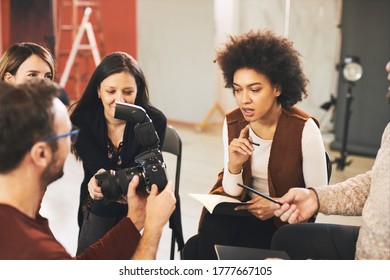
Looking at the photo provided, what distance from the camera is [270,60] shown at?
1.67m

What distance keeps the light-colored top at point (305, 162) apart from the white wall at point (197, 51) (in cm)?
224

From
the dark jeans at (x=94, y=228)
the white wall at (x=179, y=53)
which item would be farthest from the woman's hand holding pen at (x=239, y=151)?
the white wall at (x=179, y=53)

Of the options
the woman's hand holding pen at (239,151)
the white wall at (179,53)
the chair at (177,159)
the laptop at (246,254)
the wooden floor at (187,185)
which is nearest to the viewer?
the laptop at (246,254)

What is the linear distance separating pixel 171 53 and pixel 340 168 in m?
2.46

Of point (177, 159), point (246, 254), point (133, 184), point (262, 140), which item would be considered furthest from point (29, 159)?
point (177, 159)

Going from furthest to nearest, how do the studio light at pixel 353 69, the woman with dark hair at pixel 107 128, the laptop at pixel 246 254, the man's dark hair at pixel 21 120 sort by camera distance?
the studio light at pixel 353 69, the woman with dark hair at pixel 107 128, the laptop at pixel 246 254, the man's dark hair at pixel 21 120

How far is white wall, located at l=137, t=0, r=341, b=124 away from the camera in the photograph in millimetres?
3982

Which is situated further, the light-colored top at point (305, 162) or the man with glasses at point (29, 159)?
the light-colored top at point (305, 162)

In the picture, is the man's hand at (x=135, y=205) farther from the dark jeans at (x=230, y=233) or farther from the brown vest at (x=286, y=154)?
the brown vest at (x=286, y=154)

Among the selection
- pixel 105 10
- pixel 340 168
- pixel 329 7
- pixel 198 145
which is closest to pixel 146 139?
pixel 340 168

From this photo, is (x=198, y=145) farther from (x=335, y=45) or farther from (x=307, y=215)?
(x=307, y=215)

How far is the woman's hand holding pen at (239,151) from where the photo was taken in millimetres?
1629

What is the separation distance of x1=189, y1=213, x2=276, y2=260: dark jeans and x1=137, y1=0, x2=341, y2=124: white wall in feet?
7.66

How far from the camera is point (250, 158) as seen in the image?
1.76 m
